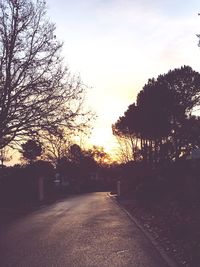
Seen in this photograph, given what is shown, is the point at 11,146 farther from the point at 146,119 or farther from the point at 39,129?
the point at 146,119

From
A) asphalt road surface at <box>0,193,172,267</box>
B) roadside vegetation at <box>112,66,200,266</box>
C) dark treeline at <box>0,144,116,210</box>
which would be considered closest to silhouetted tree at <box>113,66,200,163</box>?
roadside vegetation at <box>112,66,200,266</box>

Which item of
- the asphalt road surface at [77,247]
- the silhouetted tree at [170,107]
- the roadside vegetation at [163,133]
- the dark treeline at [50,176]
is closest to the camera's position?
the asphalt road surface at [77,247]

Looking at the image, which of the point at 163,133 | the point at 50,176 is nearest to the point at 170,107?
the point at 163,133

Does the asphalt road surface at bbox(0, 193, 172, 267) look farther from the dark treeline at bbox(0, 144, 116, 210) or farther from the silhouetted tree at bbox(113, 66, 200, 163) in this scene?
the silhouetted tree at bbox(113, 66, 200, 163)

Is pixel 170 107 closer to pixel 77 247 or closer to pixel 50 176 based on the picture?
pixel 50 176

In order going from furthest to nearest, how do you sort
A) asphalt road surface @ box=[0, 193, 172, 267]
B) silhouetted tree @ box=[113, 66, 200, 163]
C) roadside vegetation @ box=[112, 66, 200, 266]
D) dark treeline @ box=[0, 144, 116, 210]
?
silhouetted tree @ box=[113, 66, 200, 163] → dark treeline @ box=[0, 144, 116, 210] → roadside vegetation @ box=[112, 66, 200, 266] → asphalt road surface @ box=[0, 193, 172, 267]

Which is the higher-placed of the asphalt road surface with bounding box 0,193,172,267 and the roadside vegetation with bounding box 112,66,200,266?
the roadside vegetation with bounding box 112,66,200,266

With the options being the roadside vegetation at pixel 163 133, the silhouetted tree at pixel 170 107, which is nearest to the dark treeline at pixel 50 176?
the roadside vegetation at pixel 163 133

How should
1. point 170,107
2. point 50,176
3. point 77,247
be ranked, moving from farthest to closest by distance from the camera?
point 50,176, point 170,107, point 77,247

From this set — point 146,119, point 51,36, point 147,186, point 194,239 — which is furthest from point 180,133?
point 194,239

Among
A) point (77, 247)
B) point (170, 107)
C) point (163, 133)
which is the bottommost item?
point (77, 247)

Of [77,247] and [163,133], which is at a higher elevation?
[163,133]

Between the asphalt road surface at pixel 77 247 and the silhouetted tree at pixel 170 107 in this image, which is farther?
the silhouetted tree at pixel 170 107

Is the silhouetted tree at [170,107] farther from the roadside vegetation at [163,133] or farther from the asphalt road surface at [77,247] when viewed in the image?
the asphalt road surface at [77,247]
